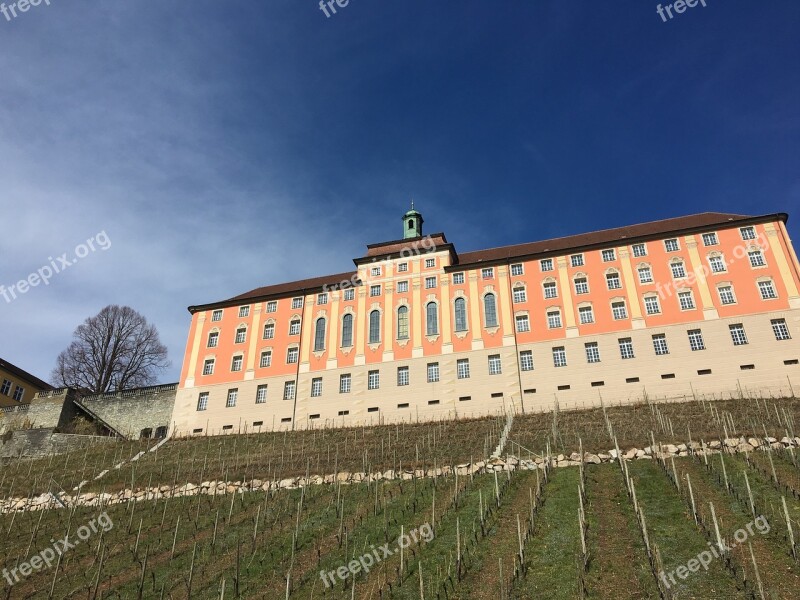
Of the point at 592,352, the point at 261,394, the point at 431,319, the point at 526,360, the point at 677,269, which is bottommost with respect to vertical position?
the point at 261,394

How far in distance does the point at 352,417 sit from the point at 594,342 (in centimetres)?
1830

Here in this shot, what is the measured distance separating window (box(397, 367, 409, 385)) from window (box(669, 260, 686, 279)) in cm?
2044

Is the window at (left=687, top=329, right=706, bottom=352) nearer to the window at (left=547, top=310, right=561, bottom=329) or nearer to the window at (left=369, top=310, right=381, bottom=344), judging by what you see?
the window at (left=547, top=310, right=561, bottom=329)

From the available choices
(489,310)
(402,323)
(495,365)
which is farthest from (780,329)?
(402,323)

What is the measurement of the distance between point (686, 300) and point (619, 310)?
170 inches

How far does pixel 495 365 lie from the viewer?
3778cm

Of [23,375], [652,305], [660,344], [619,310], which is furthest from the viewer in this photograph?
[23,375]

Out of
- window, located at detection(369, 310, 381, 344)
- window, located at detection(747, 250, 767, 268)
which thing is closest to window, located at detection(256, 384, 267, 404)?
window, located at detection(369, 310, 381, 344)

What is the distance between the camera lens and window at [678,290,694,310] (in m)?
35.6

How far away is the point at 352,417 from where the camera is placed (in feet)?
128

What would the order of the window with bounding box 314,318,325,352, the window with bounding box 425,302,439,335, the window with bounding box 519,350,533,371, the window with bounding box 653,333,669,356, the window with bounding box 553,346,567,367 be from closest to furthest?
the window with bounding box 653,333,669,356 < the window with bounding box 553,346,567,367 < the window with bounding box 519,350,533,371 < the window with bounding box 425,302,439,335 < the window with bounding box 314,318,325,352

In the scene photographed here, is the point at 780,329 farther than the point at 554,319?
No

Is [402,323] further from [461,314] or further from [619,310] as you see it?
[619,310]

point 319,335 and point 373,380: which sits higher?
point 319,335
